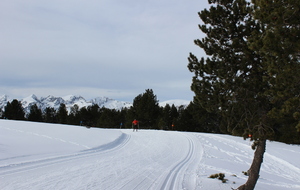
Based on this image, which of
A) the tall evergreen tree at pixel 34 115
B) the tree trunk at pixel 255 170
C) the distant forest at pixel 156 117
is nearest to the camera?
the tree trunk at pixel 255 170

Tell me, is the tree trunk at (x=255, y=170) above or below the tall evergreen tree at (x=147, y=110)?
below

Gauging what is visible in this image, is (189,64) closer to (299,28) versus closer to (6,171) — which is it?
(299,28)

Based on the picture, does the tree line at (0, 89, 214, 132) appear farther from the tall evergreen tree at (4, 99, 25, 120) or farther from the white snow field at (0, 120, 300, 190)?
the white snow field at (0, 120, 300, 190)

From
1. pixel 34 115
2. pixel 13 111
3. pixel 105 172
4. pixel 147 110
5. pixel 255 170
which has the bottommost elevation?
pixel 105 172

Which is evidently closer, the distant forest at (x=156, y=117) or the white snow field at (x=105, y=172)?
the white snow field at (x=105, y=172)

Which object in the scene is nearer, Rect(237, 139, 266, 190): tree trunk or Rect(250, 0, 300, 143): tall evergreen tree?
Rect(250, 0, 300, 143): tall evergreen tree

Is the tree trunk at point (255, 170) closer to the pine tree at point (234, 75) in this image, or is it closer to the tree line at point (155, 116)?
the pine tree at point (234, 75)

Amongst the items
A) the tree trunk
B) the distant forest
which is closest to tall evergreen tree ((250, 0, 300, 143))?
the tree trunk

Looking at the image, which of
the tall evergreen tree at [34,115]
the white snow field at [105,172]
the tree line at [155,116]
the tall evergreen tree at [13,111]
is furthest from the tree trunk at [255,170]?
the tall evergreen tree at [34,115]

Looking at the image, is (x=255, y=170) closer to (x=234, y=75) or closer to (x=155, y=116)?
(x=234, y=75)

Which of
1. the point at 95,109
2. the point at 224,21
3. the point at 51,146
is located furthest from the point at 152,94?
the point at 224,21

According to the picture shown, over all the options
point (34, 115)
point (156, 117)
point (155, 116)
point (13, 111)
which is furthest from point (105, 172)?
point (34, 115)

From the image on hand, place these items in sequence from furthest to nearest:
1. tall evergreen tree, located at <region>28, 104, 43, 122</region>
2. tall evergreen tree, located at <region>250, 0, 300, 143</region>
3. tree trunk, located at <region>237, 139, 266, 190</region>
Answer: tall evergreen tree, located at <region>28, 104, 43, 122</region> → tree trunk, located at <region>237, 139, 266, 190</region> → tall evergreen tree, located at <region>250, 0, 300, 143</region>

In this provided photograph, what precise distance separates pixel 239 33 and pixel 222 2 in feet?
3.93
